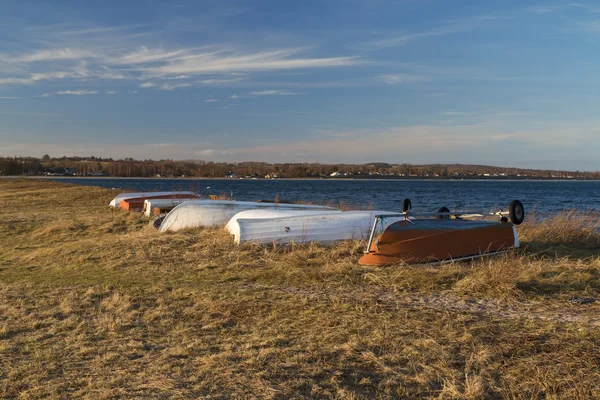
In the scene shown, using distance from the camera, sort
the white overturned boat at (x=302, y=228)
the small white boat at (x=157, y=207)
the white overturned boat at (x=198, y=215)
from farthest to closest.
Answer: the small white boat at (x=157, y=207)
the white overturned boat at (x=198, y=215)
the white overturned boat at (x=302, y=228)

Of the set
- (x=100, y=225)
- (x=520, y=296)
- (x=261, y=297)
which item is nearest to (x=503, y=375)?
(x=520, y=296)

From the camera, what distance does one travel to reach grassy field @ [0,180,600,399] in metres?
3.58

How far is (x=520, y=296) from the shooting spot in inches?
229

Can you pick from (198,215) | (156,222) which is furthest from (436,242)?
(156,222)

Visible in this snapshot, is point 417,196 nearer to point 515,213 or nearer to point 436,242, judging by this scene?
point 515,213

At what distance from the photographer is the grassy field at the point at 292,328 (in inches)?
141

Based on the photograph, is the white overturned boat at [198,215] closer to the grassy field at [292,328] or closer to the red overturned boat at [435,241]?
the grassy field at [292,328]

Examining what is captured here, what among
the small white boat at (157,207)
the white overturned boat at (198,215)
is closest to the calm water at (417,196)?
the small white boat at (157,207)

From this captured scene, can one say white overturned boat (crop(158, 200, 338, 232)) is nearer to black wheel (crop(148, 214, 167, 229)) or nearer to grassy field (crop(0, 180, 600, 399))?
black wheel (crop(148, 214, 167, 229))

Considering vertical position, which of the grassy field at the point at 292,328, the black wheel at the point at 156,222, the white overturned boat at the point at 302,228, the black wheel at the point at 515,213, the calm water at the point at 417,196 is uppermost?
the black wheel at the point at 515,213

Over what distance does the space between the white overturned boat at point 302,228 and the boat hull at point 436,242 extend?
3.02ft

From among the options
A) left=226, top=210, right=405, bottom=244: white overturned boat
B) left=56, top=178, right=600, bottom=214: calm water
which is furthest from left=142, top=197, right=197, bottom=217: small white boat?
left=56, top=178, right=600, bottom=214: calm water

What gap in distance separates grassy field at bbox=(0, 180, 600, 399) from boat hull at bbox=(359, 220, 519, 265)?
578 mm

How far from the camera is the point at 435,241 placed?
8.18 metres
